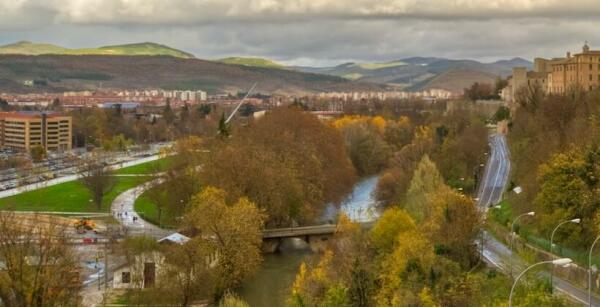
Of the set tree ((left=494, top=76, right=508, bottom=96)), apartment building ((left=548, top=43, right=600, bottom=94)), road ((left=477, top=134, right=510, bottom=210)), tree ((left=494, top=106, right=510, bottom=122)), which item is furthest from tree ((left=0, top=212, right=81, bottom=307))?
tree ((left=494, top=76, right=508, bottom=96))

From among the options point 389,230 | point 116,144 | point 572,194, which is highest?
point 572,194

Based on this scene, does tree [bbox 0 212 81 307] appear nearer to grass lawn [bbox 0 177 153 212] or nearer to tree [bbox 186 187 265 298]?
tree [bbox 186 187 265 298]

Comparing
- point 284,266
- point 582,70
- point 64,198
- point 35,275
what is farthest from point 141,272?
point 582,70

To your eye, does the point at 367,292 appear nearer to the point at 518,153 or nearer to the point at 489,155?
the point at 518,153

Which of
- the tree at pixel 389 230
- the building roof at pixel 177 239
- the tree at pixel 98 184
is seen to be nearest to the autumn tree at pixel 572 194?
the tree at pixel 389 230

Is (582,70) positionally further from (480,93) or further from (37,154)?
(37,154)

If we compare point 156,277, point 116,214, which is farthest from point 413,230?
point 116,214

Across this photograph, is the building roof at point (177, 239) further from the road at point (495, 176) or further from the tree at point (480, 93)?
the tree at point (480, 93)
